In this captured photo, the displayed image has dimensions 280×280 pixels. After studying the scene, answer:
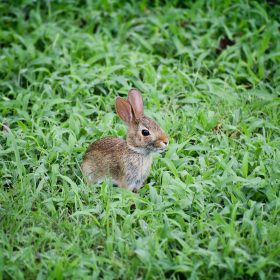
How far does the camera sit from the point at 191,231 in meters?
4.79

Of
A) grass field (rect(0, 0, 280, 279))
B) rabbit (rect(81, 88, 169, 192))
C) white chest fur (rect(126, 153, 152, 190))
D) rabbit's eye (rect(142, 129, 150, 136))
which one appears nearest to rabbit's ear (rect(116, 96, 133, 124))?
rabbit (rect(81, 88, 169, 192))

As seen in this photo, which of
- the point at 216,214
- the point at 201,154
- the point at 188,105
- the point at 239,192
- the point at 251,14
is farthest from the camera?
the point at 251,14

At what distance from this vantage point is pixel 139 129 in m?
5.32

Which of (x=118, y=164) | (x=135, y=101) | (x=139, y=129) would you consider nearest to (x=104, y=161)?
(x=118, y=164)

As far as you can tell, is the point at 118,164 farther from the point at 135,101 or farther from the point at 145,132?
the point at 135,101

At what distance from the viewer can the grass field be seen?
176 inches

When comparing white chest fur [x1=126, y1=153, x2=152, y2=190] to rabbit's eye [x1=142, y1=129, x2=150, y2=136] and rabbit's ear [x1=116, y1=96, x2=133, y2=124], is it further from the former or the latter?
rabbit's ear [x1=116, y1=96, x2=133, y2=124]

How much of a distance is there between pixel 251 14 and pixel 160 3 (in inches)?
51.4

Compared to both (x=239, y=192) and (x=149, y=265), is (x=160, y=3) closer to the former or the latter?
(x=239, y=192)

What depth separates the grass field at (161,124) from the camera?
4.47 meters

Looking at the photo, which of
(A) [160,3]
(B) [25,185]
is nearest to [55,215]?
(B) [25,185]

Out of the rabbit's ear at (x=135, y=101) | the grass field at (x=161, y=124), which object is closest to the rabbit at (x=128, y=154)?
Answer: the rabbit's ear at (x=135, y=101)

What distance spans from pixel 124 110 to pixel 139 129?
254mm

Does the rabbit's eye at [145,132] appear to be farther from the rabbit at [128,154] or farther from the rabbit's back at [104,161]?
the rabbit's back at [104,161]
